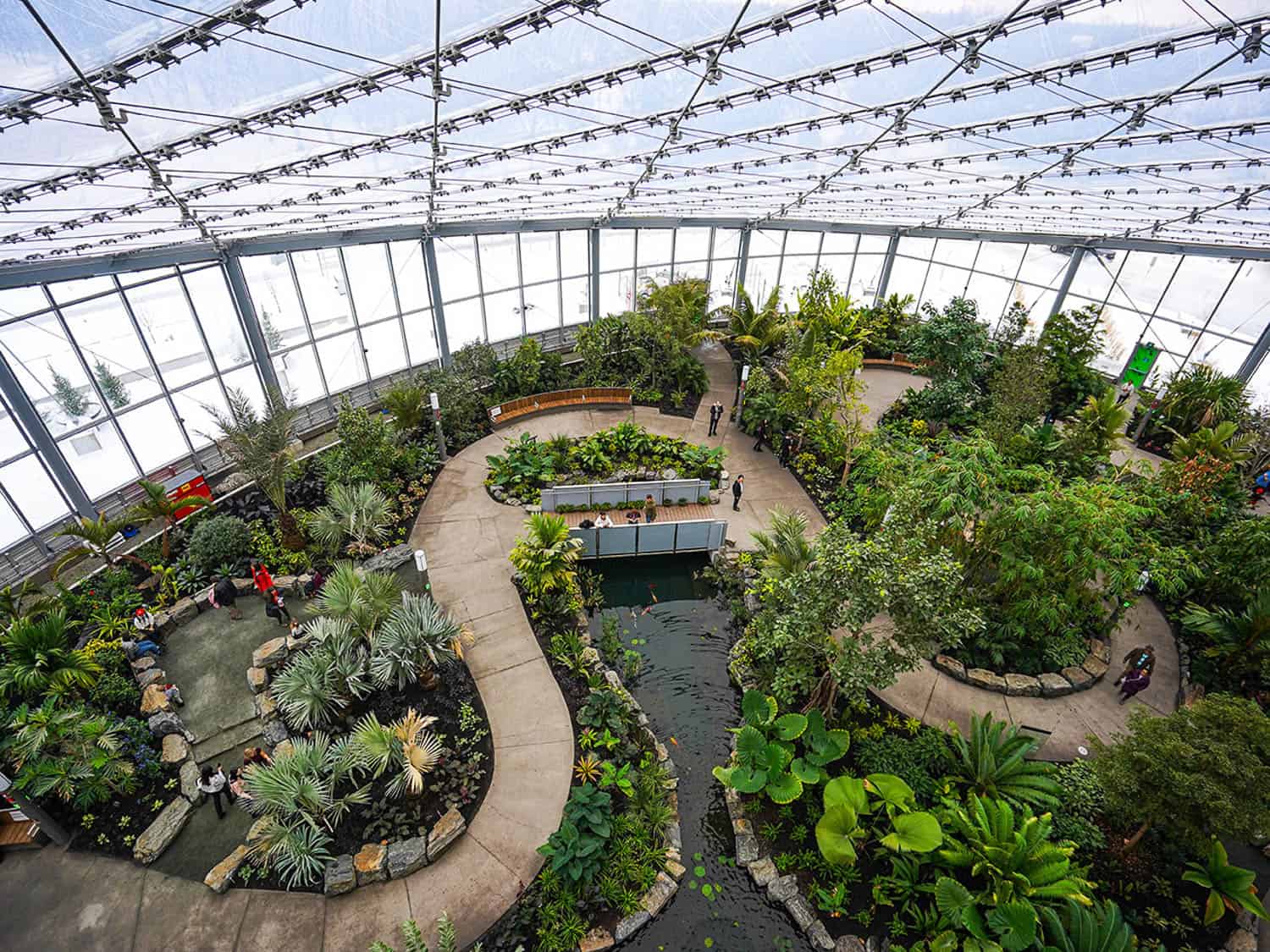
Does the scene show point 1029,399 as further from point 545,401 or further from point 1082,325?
point 545,401

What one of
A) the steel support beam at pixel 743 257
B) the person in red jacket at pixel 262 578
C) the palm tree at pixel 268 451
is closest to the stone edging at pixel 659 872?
the person in red jacket at pixel 262 578

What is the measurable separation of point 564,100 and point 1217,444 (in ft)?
50.4

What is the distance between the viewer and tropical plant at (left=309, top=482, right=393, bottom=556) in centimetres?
1128

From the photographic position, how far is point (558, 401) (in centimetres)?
1709

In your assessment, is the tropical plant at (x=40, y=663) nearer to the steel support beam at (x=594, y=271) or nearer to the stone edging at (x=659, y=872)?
the stone edging at (x=659, y=872)

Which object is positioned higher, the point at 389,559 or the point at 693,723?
the point at 389,559

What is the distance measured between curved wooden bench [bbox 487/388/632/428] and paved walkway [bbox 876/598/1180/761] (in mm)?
10797

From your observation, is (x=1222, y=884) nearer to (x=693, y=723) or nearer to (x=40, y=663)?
(x=693, y=723)

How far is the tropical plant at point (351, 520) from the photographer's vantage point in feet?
37.0

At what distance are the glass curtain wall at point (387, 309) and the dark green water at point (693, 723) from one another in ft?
30.3

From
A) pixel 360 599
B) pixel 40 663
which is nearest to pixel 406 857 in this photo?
pixel 360 599

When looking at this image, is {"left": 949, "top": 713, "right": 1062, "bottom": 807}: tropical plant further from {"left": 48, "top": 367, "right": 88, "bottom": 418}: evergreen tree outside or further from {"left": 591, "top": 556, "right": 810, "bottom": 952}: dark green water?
{"left": 48, "top": 367, "right": 88, "bottom": 418}: evergreen tree outside

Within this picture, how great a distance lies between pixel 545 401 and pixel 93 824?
12.3 meters

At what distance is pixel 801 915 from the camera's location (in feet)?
22.4
